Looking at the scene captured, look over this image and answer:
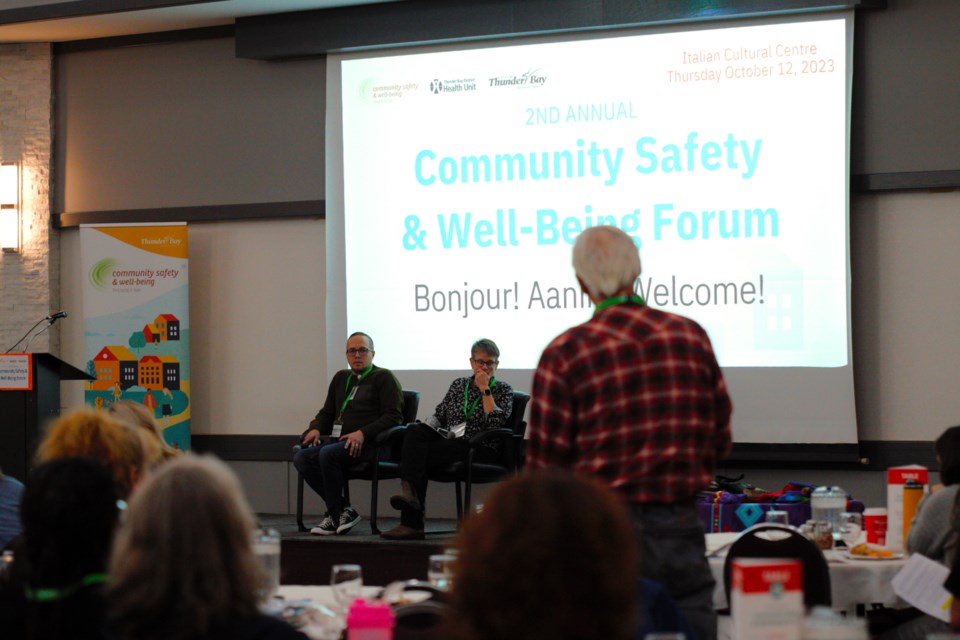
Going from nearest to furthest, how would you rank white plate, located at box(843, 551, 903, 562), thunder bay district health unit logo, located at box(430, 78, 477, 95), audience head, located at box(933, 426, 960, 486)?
audience head, located at box(933, 426, 960, 486) < white plate, located at box(843, 551, 903, 562) < thunder bay district health unit logo, located at box(430, 78, 477, 95)

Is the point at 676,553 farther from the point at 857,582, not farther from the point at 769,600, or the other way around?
the point at 857,582

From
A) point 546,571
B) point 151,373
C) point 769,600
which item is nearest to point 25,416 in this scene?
point 151,373

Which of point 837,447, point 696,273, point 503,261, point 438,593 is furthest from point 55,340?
point 438,593

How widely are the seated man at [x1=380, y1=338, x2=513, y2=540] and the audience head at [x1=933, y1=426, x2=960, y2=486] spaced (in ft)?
11.1

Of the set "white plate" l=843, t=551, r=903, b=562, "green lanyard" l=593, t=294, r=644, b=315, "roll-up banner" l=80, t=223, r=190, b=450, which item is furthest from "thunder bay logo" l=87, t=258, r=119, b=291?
"green lanyard" l=593, t=294, r=644, b=315

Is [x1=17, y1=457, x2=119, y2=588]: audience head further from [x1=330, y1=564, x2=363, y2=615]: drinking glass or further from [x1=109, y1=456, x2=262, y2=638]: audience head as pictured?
[x1=330, y1=564, x2=363, y2=615]: drinking glass

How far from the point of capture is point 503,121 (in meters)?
7.29

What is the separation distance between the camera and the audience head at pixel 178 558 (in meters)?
1.74

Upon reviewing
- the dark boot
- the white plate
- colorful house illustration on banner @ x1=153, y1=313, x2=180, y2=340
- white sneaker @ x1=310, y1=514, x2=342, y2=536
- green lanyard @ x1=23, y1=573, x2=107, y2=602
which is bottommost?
white sneaker @ x1=310, y1=514, x2=342, y2=536

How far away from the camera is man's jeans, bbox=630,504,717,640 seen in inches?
104

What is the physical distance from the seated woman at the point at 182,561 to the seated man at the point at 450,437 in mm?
4722

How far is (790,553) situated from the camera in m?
3.27

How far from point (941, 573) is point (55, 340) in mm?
7090

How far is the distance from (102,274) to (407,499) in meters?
3.10
